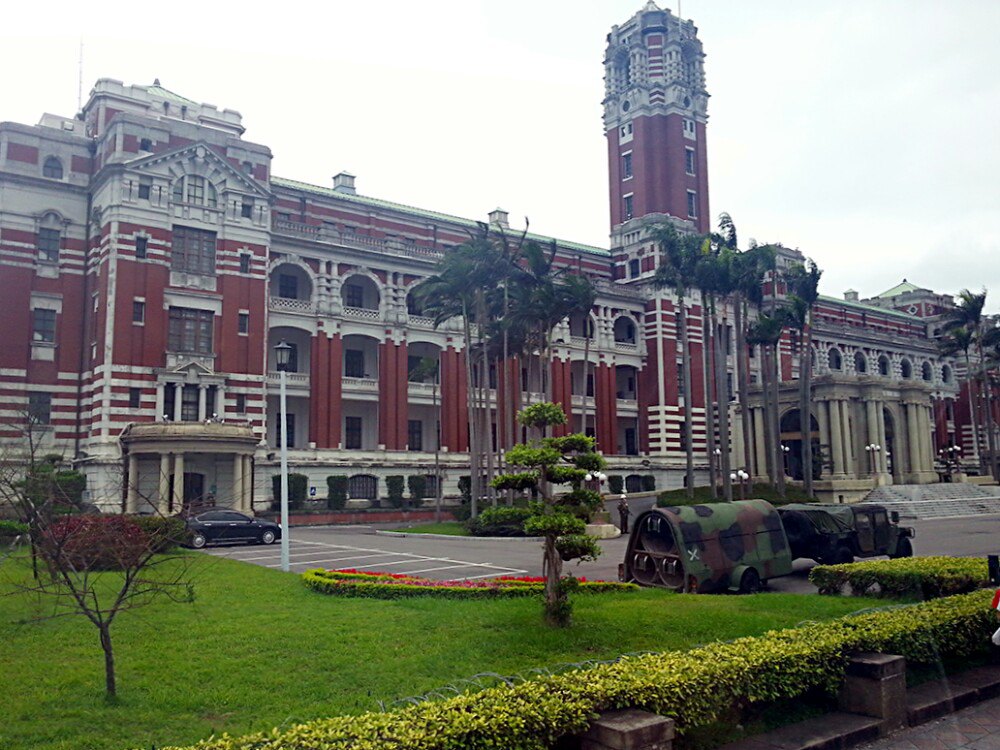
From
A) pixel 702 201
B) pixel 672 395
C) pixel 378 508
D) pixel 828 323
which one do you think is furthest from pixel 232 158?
pixel 828 323

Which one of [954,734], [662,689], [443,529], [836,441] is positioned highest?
[836,441]

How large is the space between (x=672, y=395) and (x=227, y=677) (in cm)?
5683

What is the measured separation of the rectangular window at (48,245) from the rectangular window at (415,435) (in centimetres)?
2244

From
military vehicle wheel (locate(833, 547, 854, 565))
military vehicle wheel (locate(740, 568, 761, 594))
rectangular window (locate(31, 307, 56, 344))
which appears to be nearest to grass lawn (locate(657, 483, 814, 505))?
military vehicle wheel (locate(833, 547, 854, 565))

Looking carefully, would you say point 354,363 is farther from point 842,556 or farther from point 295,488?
point 842,556

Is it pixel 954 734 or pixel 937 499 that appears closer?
pixel 954 734

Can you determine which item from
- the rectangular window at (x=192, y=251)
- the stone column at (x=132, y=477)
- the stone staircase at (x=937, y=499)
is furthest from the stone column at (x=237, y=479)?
the stone staircase at (x=937, y=499)

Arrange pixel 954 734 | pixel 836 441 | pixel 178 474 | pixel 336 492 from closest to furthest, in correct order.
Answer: pixel 954 734
pixel 178 474
pixel 336 492
pixel 836 441

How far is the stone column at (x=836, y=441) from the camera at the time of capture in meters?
57.9

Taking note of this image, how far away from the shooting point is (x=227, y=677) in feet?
31.2

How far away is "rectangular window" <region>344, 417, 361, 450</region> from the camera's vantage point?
2061 inches

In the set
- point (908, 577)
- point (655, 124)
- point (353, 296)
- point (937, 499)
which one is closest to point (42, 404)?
point (353, 296)

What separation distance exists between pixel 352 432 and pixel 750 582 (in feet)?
127

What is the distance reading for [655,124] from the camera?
226 feet
